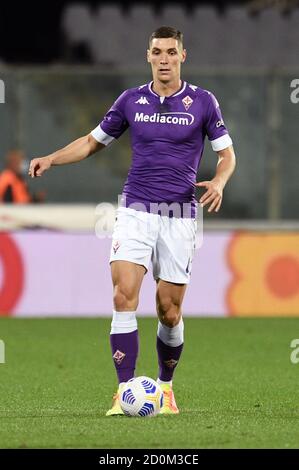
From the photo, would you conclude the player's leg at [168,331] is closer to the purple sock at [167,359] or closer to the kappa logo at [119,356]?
the purple sock at [167,359]

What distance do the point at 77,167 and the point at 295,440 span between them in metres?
10.4

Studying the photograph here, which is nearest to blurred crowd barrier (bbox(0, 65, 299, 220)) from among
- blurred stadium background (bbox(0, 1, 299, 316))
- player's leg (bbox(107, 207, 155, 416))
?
blurred stadium background (bbox(0, 1, 299, 316))

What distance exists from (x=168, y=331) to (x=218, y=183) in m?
1.02

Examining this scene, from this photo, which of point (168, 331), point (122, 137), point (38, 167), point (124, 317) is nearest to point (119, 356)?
point (124, 317)

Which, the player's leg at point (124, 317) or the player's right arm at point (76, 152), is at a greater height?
the player's right arm at point (76, 152)

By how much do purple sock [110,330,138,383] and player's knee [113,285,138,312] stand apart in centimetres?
17

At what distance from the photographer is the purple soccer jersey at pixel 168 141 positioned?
7434mm

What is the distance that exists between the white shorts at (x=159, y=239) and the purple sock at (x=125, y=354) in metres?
0.41

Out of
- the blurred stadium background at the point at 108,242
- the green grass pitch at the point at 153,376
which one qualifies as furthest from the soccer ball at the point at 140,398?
A: the blurred stadium background at the point at 108,242

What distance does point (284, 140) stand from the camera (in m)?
16.1

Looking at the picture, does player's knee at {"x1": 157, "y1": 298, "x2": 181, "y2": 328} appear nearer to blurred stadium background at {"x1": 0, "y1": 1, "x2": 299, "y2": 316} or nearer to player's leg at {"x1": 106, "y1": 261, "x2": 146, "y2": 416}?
player's leg at {"x1": 106, "y1": 261, "x2": 146, "y2": 416}

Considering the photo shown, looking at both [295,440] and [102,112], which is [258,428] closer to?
[295,440]

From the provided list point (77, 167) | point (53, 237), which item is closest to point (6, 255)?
point (53, 237)

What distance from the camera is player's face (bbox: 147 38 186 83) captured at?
7.38m
